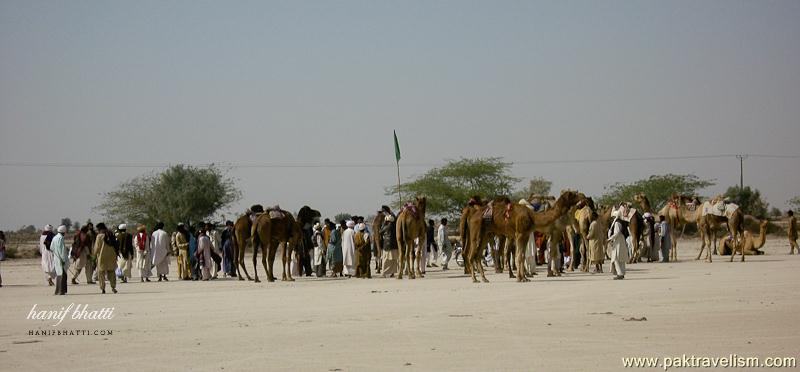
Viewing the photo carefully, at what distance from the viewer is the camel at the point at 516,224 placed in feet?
68.0

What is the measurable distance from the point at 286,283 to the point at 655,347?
14406 mm

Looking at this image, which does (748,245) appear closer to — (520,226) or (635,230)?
(635,230)

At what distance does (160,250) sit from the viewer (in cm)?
2686

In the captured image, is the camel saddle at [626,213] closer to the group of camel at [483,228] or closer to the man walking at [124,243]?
the group of camel at [483,228]

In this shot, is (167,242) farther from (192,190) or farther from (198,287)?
(192,190)

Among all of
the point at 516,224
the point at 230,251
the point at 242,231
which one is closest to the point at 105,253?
the point at 242,231

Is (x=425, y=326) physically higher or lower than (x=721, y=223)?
lower

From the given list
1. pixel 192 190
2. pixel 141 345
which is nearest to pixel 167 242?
pixel 141 345

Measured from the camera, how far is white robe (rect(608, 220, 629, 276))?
20.9 meters

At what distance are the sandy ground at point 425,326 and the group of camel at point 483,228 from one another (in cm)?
122

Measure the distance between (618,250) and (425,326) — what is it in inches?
356

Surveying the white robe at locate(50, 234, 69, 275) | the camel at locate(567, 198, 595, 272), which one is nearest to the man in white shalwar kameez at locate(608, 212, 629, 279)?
the camel at locate(567, 198, 595, 272)

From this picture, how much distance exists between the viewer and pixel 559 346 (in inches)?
428

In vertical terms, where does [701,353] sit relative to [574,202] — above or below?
below
